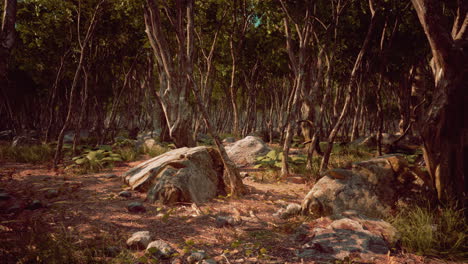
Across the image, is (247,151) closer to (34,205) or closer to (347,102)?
(347,102)

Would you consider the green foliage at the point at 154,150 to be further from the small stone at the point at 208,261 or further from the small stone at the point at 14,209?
the small stone at the point at 208,261

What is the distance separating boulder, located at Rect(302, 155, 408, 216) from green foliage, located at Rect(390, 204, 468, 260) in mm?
580

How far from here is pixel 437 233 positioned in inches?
112

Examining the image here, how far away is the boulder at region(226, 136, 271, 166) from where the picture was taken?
9.10 metres

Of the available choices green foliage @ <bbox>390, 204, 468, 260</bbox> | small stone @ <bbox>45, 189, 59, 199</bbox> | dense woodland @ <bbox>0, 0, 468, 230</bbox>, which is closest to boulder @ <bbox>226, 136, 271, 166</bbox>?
dense woodland @ <bbox>0, 0, 468, 230</bbox>

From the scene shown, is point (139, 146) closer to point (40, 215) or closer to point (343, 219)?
point (40, 215)

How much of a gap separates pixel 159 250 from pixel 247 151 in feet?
22.4

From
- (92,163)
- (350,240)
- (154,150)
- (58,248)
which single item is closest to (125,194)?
(58,248)

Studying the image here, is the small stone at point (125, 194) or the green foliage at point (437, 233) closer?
the green foliage at point (437, 233)

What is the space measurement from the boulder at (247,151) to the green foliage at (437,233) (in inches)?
236

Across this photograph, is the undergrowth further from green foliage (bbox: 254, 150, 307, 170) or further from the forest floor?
green foliage (bbox: 254, 150, 307, 170)

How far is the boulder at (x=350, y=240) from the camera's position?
271 centimetres

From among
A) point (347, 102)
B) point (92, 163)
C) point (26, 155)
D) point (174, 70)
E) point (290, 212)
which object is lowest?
point (290, 212)

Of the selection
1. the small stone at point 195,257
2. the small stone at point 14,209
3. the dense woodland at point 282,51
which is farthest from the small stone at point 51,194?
the small stone at point 195,257
